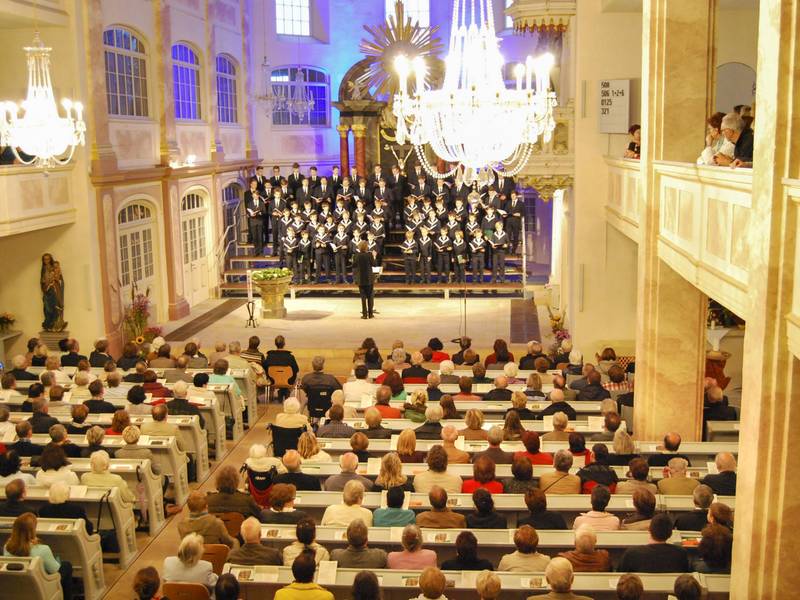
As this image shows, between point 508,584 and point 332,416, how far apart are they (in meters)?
4.07

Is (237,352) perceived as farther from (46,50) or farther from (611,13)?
(611,13)

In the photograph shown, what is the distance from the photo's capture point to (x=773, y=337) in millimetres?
6547

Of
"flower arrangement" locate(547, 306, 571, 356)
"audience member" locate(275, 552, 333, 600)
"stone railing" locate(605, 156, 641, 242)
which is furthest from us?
"flower arrangement" locate(547, 306, 571, 356)

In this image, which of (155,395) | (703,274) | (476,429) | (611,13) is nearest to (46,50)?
(155,395)

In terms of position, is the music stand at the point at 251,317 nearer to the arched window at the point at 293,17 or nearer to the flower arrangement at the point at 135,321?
the flower arrangement at the point at 135,321

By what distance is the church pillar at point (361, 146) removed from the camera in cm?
2744

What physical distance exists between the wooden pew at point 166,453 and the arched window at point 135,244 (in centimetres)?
889

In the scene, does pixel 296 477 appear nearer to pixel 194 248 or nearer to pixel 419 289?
pixel 419 289

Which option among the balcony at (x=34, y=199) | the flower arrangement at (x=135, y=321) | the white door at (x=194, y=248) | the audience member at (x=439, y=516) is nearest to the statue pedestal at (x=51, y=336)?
the flower arrangement at (x=135, y=321)

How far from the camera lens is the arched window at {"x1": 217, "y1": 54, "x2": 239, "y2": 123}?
24906mm

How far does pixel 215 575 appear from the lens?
23.4ft

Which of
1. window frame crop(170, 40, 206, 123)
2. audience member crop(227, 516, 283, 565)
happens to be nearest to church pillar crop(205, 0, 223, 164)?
window frame crop(170, 40, 206, 123)

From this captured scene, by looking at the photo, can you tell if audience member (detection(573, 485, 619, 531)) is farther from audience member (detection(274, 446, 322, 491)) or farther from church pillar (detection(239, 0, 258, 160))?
church pillar (detection(239, 0, 258, 160))

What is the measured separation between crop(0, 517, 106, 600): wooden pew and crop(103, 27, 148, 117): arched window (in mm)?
11736
